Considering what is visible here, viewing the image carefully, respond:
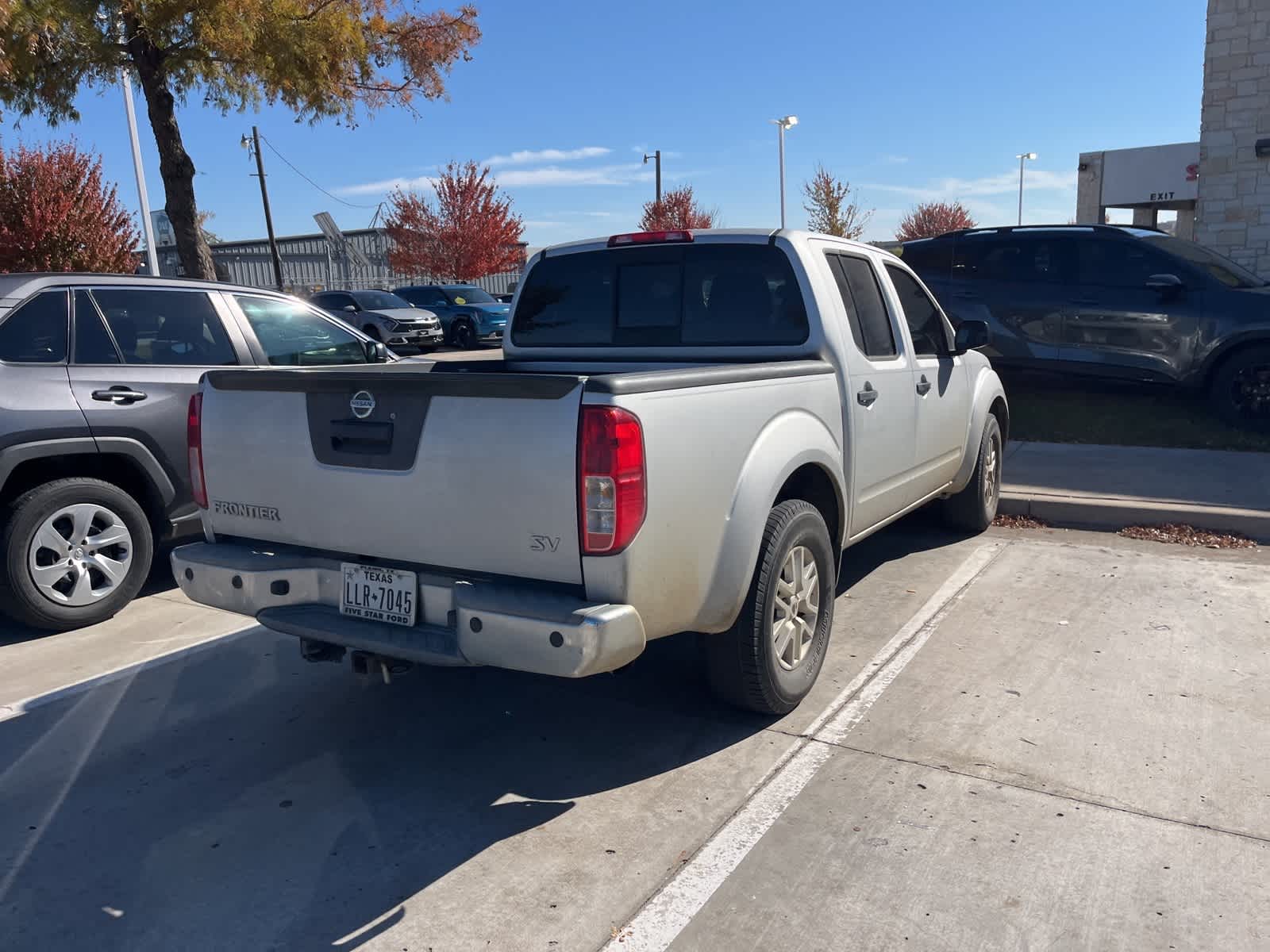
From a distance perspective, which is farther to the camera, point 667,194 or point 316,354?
point 667,194

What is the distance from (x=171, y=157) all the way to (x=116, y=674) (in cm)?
1059

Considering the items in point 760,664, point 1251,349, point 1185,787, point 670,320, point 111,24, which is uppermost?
point 111,24

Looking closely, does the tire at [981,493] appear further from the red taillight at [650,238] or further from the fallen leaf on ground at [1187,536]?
the red taillight at [650,238]

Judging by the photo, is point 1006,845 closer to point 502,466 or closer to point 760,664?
point 760,664

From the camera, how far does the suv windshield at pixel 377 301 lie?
80.7 feet

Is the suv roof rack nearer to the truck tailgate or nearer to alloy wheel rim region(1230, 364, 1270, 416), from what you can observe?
alloy wheel rim region(1230, 364, 1270, 416)

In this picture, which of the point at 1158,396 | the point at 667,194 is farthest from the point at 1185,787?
the point at 667,194

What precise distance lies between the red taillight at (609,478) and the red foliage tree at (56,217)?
51.3ft

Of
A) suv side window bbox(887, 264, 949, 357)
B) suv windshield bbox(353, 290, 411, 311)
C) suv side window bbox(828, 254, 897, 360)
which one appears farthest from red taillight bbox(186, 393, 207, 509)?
suv windshield bbox(353, 290, 411, 311)

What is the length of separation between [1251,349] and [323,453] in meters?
8.63

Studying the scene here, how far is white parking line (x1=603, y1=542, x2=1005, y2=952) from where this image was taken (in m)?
2.83

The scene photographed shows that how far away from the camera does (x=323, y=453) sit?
3596 mm

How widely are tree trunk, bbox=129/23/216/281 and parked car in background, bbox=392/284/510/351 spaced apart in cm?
1166

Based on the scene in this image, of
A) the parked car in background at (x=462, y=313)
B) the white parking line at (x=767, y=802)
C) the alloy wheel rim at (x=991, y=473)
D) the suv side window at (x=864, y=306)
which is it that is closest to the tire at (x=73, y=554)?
the white parking line at (x=767, y=802)
